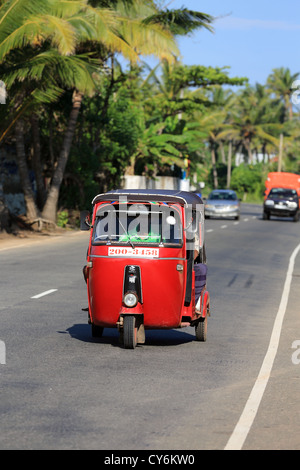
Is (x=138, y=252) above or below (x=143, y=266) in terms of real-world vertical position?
above

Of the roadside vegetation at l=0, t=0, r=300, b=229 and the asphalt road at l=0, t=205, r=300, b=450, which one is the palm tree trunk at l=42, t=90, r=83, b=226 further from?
the asphalt road at l=0, t=205, r=300, b=450

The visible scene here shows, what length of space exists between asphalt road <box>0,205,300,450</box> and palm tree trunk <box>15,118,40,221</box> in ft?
52.3

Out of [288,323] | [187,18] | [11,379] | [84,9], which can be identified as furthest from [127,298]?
[187,18]

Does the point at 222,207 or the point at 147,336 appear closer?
the point at 147,336

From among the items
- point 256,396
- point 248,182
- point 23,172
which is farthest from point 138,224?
point 248,182

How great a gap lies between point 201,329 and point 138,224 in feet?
5.27

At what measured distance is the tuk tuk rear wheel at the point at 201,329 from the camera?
11828 millimetres

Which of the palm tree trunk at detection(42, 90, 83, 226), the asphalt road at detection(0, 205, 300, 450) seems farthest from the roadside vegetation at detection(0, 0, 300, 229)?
the asphalt road at detection(0, 205, 300, 450)

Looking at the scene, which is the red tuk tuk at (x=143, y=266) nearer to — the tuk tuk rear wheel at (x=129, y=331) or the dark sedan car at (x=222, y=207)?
the tuk tuk rear wheel at (x=129, y=331)

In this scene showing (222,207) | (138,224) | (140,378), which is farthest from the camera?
(222,207)

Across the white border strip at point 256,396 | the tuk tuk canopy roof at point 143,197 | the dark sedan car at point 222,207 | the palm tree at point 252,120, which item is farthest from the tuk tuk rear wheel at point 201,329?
the palm tree at point 252,120

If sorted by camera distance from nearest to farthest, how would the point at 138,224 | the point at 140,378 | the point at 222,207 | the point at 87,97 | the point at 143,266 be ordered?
the point at 140,378 < the point at 143,266 < the point at 138,224 < the point at 87,97 < the point at 222,207

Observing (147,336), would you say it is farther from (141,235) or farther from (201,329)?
(141,235)

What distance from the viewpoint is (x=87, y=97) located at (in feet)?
132
